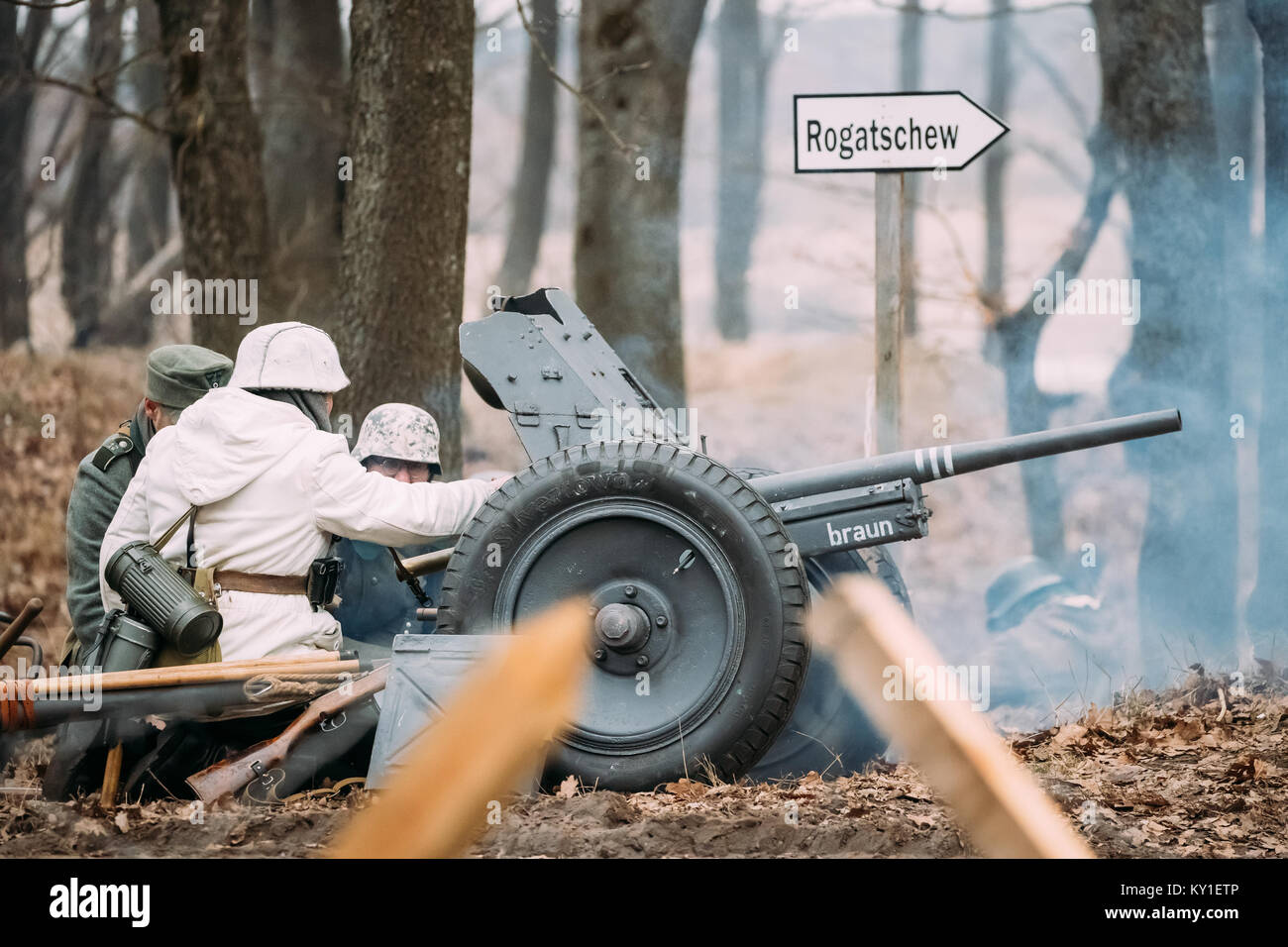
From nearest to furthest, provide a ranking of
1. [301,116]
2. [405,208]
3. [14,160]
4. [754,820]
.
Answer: [754,820] < [405,208] < [301,116] < [14,160]

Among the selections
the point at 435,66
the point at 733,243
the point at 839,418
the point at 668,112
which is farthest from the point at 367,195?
the point at 733,243

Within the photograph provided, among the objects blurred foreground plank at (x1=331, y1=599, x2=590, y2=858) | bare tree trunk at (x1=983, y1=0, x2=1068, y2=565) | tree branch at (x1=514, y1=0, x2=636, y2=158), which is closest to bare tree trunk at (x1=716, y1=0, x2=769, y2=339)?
bare tree trunk at (x1=983, y1=0, x2=1068, y2=565)

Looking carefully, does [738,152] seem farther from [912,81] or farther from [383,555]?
[383,555]

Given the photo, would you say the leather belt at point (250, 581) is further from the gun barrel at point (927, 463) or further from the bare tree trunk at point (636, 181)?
the bare tree trunk at point (636, 181)

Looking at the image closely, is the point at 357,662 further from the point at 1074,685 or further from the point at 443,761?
the point at 1074,685

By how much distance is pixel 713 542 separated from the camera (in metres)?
4.45

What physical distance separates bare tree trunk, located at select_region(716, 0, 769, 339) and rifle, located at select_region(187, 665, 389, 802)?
579 inches

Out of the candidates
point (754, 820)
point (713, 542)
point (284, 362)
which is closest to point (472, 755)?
point (754, 820)

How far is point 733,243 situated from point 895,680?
15.5 meters

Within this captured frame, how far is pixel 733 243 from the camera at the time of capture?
2047 centimetres

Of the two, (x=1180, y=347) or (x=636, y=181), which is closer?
(x=1180, y=347)

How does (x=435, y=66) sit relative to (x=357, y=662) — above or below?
above

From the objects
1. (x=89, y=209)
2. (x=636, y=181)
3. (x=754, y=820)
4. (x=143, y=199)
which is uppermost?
(x=143, y=199)

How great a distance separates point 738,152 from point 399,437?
49.7ft
